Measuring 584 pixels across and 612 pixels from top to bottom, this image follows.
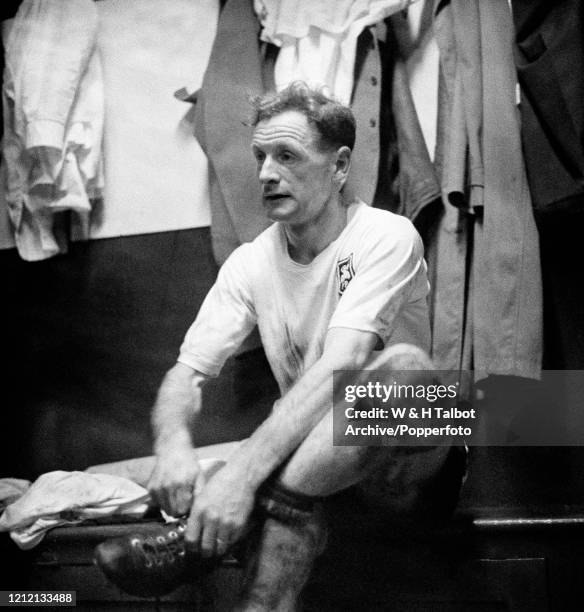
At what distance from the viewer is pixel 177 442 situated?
118 centimetres

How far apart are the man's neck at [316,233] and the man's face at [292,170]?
0.4 inches

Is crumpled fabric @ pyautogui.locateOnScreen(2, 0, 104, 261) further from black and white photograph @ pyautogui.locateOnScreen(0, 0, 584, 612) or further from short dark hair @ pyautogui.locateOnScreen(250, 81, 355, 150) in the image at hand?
short dark hair @ pyautogui.locateOnScreen(250, 81, 355, 150)

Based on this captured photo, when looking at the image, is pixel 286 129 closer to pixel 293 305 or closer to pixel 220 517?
pixel 293 305

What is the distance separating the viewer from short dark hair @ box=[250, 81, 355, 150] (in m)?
1.24

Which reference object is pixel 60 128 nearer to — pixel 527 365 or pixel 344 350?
pixel 344 350

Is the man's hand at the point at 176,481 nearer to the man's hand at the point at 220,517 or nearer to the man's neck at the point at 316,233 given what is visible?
the man's hand at the point at 220,517

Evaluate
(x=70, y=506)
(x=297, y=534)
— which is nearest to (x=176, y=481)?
(x=297, y=534)

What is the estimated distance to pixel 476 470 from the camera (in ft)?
4.06

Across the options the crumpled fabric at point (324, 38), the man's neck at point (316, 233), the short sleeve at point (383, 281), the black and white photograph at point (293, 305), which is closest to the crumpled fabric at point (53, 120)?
the black and white photograph at point (293, 305)

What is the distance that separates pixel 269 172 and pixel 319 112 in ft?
0.39

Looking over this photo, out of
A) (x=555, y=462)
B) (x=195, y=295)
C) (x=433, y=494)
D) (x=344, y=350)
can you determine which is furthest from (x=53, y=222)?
(x=555, y=462)

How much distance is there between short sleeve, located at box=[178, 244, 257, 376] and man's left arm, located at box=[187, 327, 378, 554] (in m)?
0.17

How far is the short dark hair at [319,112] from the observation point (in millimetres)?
1240

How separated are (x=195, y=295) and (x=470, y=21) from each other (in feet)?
2.13
